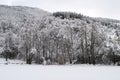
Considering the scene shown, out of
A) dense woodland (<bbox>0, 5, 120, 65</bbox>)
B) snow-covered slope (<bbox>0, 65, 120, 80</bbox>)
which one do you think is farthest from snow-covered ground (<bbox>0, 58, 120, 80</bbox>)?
dense woodland (<bbox>0, 5, 120, 65</bbox>)

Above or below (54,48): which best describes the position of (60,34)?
above

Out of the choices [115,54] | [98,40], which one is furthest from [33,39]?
[115,54]

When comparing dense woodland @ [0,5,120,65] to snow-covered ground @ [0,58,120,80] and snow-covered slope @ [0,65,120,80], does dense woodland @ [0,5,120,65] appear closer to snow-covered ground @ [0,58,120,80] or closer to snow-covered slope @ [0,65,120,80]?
snow-covered ground @ [0,58,120,80]

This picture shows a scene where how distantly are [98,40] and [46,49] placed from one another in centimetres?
1669

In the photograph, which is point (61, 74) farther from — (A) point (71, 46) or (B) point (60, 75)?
(A) point (71, 46)

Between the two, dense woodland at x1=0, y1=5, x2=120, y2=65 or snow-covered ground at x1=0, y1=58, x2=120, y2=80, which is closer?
snow-covered ground at x1=0, y1=58, x2=120, y2=80

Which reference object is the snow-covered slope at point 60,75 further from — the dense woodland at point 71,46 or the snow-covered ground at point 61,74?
the dense woodland at point 71,46

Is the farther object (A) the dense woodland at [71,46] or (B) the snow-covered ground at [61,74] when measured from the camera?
(A) the dense woodland at [71,46]

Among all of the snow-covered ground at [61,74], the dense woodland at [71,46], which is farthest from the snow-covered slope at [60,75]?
the dense woodland at [71,46]

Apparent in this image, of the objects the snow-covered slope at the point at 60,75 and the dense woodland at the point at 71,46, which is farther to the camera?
the dense woodland at the point at 71,46

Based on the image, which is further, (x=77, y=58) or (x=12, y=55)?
(x=12, y=55)

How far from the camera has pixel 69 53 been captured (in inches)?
2328

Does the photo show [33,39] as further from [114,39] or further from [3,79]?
[3,79]

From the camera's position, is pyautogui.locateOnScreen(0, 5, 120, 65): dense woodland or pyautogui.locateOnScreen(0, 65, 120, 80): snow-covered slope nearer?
pyautogui.locateOnScreen(0, 65, 120, 80): snow-covered slope
